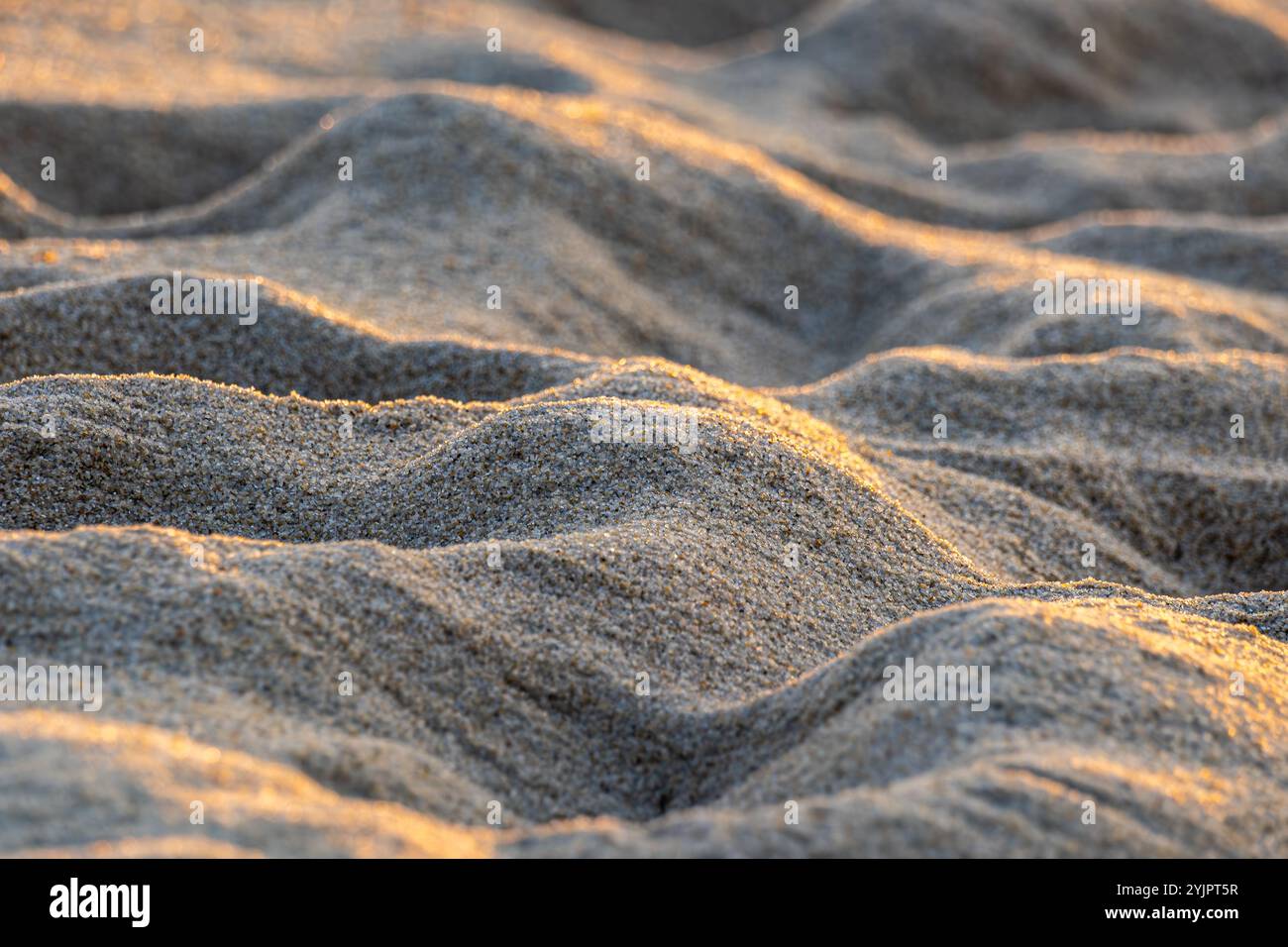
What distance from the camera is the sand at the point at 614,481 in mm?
2172

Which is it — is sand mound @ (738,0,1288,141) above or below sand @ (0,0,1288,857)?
above

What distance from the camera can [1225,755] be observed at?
234 cm

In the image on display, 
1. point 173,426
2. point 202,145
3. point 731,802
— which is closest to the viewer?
point 731,802

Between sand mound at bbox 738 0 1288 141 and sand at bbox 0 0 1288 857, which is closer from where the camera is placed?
sand at bbox 0 0 1288 857

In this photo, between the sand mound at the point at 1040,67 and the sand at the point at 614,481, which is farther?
the sand mound at the point at 1040,67

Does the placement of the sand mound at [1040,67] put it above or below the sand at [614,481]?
above

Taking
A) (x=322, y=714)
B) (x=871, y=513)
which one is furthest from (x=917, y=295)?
(x=322, y=714)

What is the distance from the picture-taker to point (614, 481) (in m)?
3.18

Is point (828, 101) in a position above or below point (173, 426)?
above

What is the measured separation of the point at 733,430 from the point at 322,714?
4.66 feet

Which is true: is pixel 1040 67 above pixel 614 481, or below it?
above

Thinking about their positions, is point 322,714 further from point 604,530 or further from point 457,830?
point 604,530

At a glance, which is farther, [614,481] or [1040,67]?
[1040,67]

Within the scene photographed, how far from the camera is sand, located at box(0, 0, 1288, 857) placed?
7.13ft
